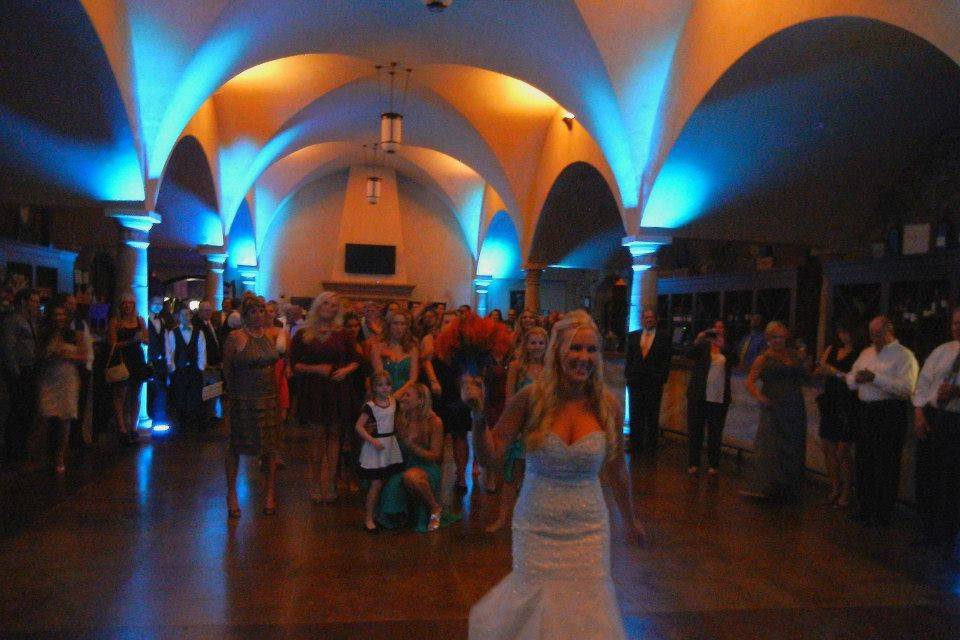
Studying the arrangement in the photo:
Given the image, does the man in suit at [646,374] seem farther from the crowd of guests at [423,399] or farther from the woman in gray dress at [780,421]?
the woman in gray dress at [780,421]

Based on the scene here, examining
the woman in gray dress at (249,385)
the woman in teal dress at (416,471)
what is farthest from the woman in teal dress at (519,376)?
the woman in gray dress at (249,385)

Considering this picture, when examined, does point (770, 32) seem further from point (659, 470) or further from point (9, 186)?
point (9, 186)

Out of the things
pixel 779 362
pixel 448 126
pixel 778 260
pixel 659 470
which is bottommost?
pixel 659 470

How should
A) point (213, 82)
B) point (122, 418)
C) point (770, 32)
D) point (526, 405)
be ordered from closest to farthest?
point (526, 405) → point (770, 32) → point (122, 418) → point (213, 82)

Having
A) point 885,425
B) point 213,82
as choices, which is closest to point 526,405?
point 885,425

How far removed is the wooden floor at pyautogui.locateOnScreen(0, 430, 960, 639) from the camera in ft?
11.9

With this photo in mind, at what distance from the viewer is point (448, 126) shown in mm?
14852

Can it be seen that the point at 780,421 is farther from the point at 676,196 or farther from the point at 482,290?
the point at 482,290

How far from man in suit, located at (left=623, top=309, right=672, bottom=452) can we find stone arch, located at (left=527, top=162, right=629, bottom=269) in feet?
15.1

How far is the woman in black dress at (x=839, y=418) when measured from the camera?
245 inches

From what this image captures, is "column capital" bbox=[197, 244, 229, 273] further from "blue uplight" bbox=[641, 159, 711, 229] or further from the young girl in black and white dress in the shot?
the young girl in black and white dress

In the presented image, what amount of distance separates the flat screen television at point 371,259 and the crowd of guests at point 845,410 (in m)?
14.7

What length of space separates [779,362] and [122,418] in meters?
6.45

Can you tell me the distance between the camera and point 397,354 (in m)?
5.79
